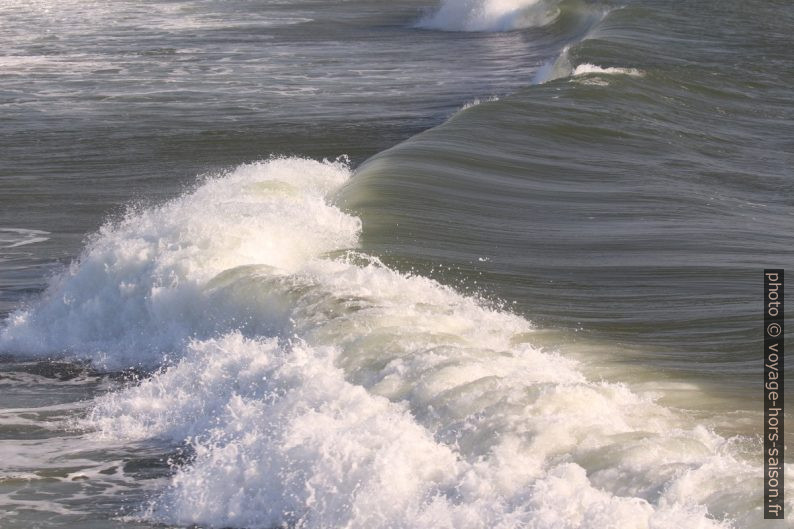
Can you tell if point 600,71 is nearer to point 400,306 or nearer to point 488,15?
point 400,306

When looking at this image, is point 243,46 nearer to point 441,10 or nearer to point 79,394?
point 441,10

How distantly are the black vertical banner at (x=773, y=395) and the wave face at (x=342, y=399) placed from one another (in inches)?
5.6

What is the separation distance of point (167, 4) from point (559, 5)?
1255 cm

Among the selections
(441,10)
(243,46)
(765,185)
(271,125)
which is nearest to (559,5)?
(441,10)

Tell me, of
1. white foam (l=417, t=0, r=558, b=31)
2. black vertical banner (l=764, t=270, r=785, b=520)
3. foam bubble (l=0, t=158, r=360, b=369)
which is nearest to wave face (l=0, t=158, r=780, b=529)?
foam bubble (l=0, t=158, r=360, b=369)

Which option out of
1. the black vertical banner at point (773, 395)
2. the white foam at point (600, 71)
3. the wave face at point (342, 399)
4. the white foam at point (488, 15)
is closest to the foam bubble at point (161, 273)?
the wave face at point (342, 399)

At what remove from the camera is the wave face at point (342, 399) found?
6469mm

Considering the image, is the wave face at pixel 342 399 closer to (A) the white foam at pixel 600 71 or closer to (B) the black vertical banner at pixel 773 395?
(B) the black vertical banner at pixel 773 395

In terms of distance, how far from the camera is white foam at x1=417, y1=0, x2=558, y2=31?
116ft

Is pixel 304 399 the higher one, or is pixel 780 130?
pixel 304 399

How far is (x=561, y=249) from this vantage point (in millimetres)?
11586

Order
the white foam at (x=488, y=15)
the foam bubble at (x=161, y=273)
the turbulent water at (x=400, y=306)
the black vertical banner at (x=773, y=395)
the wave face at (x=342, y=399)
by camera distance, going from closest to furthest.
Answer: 1. the black vertical banner at (x=773, y=395)
2. the wave face at (x=342, y=399)
3. the turbulent water at (x=400, y=306)
4. the foam bubble at (x=161, y=273)
5. the white foam at (x=488, y=15)

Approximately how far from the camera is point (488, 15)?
1432 inches

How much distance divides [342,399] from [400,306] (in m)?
1.67
